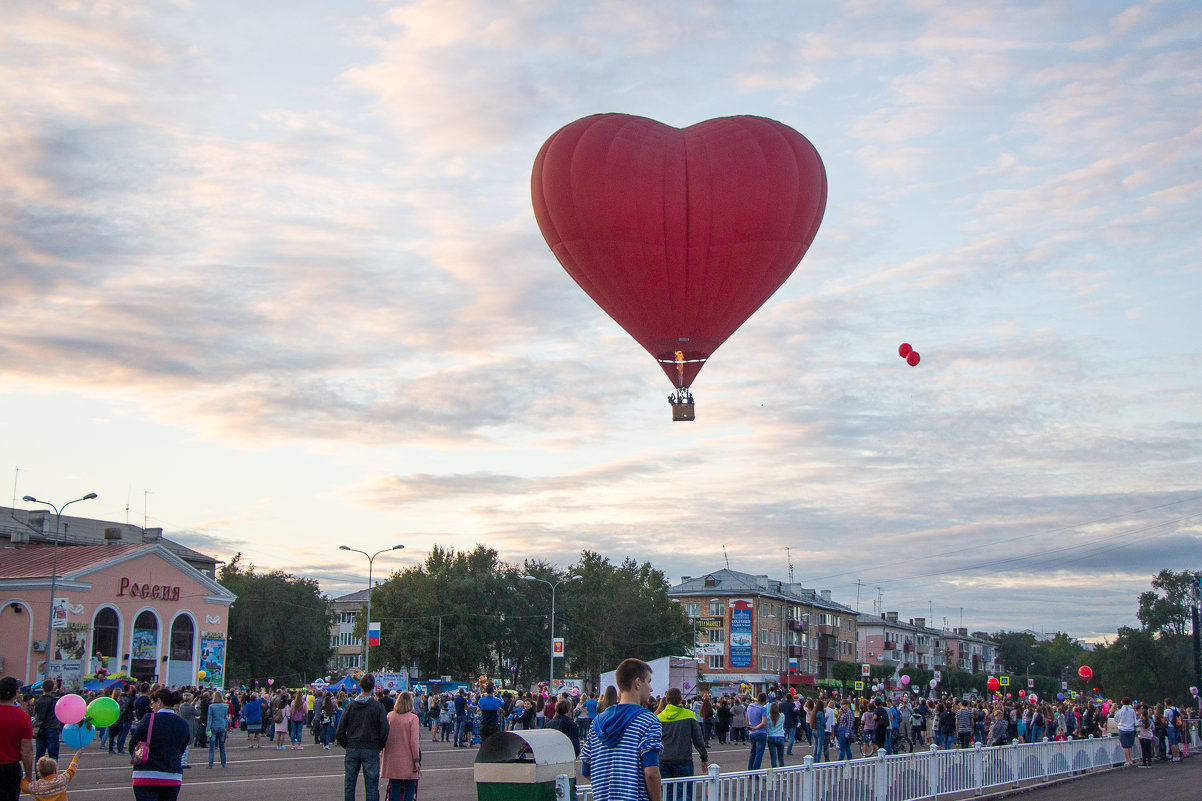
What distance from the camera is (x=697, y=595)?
355 feet

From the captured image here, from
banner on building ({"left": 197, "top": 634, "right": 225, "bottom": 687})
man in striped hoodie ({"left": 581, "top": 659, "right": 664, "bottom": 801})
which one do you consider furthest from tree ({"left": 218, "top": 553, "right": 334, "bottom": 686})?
man in striped hoodie ({"left": 581, "top": 659, "right": 664, "bottom": 801})

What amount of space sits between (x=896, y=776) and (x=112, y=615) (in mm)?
47190

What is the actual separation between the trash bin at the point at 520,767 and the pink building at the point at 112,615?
44082 millimetres

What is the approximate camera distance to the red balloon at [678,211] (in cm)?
2103

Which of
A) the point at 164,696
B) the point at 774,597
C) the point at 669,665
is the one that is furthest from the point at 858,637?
the point at 164,696

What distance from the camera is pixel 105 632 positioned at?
53188 mm

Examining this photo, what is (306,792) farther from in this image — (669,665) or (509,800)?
(669,665)

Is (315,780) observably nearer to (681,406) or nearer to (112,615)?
(681,406)

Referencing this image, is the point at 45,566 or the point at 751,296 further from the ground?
the point at 751,296

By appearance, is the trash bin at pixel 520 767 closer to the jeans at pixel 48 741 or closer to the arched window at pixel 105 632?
the jeans at pixel 48 741

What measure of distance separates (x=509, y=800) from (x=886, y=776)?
7473 millimetres

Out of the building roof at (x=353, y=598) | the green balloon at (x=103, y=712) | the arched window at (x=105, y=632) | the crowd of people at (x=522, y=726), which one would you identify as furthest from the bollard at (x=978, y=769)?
the building roof at (x=353, y=598)

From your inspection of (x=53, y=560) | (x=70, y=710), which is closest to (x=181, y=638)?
(x=53, y=560)

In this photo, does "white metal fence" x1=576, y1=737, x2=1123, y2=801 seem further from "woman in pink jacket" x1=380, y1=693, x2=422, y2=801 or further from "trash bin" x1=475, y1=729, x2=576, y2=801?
"woman in pink jacket" x1=380, y1=693, x2=422, y2=801
